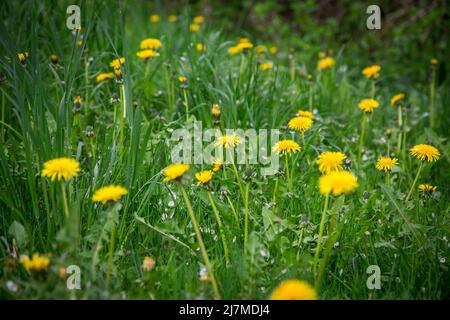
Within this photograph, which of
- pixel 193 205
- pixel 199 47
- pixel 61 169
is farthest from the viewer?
pixel 199 47

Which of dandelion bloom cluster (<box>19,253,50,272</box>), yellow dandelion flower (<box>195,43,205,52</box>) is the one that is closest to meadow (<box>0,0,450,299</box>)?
dandelion bloom cluster (<box>19,253,50,272</box>)

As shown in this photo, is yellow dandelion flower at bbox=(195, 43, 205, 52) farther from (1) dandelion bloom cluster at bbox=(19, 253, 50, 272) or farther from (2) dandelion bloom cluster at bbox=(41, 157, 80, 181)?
(1) dandelion bloom cluster at bbox=(19, 253, 50, 272)

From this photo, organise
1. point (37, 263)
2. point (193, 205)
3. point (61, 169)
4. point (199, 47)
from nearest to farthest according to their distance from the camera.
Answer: point (37, 263)
point (61, 169)
point (193, 205)
point (199, 47)

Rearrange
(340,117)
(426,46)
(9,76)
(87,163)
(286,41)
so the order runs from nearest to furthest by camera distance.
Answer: (9,76) → (87,163) → (340,117) → (426,46) → (286,41)

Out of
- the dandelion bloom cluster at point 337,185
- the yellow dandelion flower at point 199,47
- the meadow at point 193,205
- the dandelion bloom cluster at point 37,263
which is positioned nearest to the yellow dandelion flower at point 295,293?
the meadow at point 193,205

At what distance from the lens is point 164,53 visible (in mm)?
3350

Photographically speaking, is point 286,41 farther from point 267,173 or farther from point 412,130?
point 267,173

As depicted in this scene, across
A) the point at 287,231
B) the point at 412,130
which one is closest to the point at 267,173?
the point at 287,231

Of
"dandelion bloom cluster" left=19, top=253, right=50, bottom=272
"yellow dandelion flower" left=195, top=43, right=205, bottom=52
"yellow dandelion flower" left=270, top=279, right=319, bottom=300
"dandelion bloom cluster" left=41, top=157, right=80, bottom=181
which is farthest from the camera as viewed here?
"yellow dandelion flower" left=195, top=43, right=205, bottom=52

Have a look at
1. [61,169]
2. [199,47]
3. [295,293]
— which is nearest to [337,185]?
[295,293]

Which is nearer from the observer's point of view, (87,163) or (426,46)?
(87,163)

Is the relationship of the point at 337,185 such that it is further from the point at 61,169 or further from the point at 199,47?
the point at 199,47

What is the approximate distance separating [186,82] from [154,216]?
106cm

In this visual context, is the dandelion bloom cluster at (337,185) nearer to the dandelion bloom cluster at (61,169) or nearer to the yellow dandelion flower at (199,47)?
the dandelion bloom cluster at (61,169)
